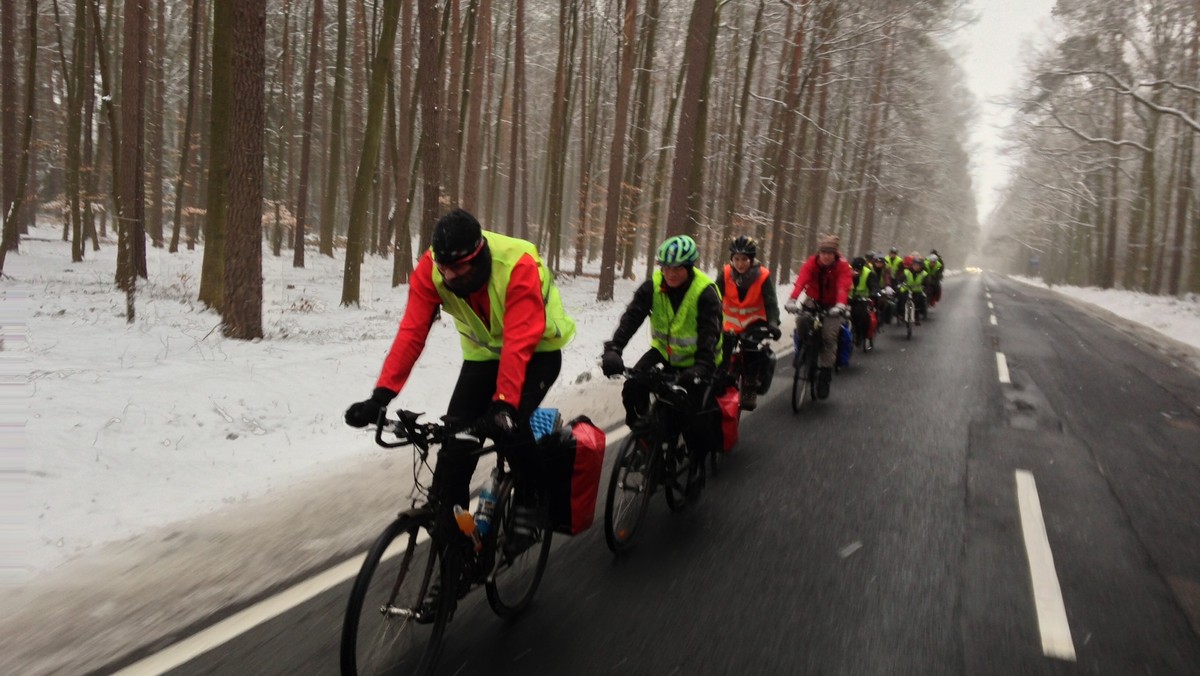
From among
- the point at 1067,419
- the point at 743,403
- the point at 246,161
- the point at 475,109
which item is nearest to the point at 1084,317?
the point at 1067,419

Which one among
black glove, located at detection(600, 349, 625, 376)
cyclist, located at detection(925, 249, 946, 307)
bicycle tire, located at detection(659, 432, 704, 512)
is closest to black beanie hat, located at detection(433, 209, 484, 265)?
black glove, located at detection(600, 349, 625, 376)

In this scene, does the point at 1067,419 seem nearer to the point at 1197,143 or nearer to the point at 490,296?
the point at 490,296

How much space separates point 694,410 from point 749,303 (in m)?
2.72

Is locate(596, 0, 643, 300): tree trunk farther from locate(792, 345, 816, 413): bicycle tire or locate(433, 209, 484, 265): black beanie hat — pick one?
locate(433, 209, 484, 265): black beanie hat

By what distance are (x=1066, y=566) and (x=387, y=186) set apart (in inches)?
1009

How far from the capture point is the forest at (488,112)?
1363 cm

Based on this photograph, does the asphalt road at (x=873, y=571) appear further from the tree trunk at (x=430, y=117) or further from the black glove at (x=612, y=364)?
the tree trunk at (x=430, y=117)

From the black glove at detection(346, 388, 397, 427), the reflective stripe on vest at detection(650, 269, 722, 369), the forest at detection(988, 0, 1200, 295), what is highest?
the forest at detection(988, 0, 1200, 295)

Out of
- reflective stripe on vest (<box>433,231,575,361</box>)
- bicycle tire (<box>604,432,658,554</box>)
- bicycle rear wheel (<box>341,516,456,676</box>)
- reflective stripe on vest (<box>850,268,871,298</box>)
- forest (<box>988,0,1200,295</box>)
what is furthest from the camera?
forest (<box>988,0,1200,295</box>)

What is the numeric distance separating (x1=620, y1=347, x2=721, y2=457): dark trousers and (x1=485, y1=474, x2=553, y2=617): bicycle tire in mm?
1438

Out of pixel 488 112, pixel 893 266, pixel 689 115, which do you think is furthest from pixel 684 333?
pixel 488 112

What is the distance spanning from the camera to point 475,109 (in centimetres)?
2209

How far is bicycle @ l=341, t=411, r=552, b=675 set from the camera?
274cm

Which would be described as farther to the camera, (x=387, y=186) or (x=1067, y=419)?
(x=387, y=186)
